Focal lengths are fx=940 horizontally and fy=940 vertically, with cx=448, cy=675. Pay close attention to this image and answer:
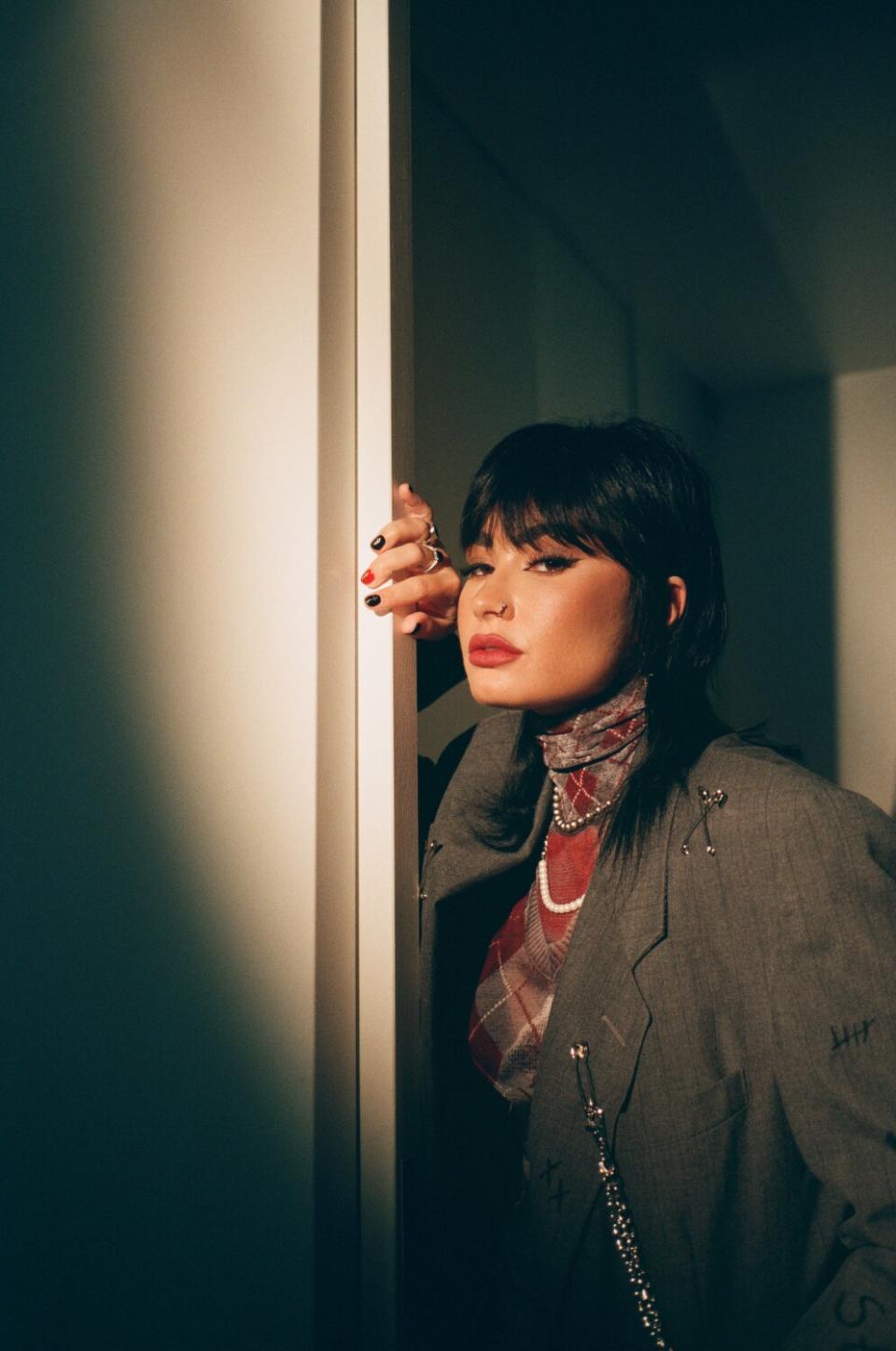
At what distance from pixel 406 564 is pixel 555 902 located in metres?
0.35

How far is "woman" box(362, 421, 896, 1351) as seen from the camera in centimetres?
67

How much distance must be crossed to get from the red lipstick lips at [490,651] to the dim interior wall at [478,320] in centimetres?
51

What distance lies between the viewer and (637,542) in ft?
2.69

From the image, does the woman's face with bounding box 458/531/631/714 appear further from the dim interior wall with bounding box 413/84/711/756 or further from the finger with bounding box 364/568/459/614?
the dim interior wall with bounding box 413/84/711/756

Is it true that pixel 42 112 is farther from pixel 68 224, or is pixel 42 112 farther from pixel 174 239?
pixel 174 239

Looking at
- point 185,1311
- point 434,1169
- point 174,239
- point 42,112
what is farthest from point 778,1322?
point 42,112

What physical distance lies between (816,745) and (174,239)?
6.95ft

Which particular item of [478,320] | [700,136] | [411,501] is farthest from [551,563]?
[700,136]

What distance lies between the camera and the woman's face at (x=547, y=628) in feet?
2.55

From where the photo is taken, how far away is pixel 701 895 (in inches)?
29.2

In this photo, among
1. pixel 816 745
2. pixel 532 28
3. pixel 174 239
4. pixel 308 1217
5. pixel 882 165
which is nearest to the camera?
pixel 308 1217

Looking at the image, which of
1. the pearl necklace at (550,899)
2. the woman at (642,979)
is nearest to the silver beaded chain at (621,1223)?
the woman at (642,979)

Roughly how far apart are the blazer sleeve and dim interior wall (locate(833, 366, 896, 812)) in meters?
1.83

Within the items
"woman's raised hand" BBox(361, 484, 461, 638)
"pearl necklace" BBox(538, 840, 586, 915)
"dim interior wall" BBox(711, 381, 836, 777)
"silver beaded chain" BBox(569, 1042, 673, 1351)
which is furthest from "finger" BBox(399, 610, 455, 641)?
"dim interior wall" BBox(711, 381, 836, 777)
